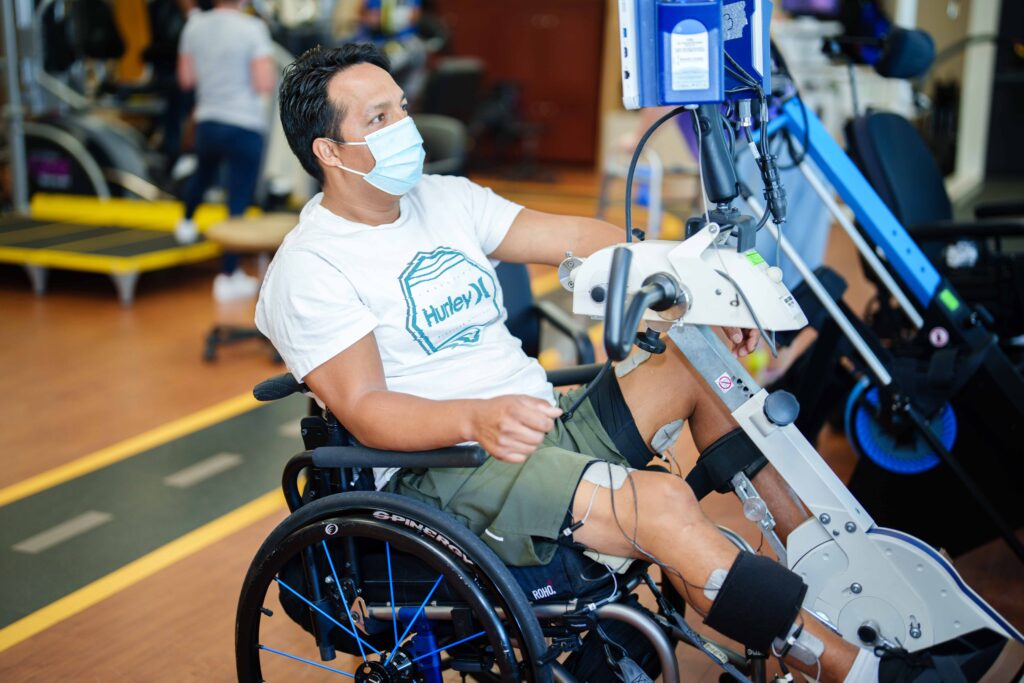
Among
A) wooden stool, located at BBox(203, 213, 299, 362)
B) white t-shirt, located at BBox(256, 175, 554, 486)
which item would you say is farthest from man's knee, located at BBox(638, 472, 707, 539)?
wooden stool, located at BBox(203, 213, 299, 362)

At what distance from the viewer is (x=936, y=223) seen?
295 centimetres

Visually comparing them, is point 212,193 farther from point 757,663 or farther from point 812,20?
point 757,663

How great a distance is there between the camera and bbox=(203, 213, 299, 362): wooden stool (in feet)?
14.0

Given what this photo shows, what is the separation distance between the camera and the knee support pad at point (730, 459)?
72.1 inches

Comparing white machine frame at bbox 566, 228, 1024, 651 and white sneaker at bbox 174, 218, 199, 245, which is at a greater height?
white machine frame at bbox 566, 228, 1024, 651

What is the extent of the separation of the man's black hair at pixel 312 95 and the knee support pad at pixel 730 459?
825 mm

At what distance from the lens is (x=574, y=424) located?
75.8 inches

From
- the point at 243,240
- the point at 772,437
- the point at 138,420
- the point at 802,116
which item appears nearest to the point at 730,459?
the point at 772,437

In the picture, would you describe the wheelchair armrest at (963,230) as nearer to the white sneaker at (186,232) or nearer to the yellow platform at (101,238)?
the yellow platform at (101,238)

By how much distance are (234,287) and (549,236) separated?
11.1ft

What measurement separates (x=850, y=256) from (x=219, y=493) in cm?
403

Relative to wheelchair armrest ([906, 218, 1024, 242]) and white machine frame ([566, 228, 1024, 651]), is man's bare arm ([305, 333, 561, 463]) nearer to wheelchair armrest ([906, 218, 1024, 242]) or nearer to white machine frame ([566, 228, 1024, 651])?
white machine frame ([566, 228, 1024, 651])

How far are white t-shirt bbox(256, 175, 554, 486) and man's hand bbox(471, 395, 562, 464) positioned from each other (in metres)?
0.25

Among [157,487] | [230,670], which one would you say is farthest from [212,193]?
[230,670]
